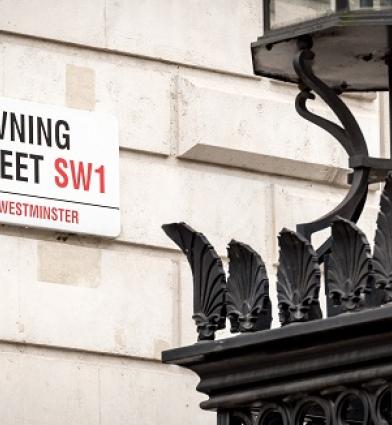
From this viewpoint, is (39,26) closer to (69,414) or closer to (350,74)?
(69,414)

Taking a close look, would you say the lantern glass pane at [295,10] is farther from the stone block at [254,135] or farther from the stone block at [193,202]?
the stone block at [254,135]

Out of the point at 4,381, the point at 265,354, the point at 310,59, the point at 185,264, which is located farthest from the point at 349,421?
the point at 185,264

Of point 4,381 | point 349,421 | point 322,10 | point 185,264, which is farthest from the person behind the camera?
point 185,264

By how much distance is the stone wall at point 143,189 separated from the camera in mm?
8891

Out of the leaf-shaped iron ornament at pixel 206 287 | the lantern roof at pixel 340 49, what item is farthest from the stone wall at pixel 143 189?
the leaf-shaped iron ornament at pixel 206 287

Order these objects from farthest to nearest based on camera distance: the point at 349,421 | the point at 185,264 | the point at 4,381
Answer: the point at 185,264 < the point at 4,381 < the point at 349,421

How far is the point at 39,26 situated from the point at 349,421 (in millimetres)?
3841

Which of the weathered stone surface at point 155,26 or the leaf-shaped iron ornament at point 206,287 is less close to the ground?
the weathered stone surface at point 155,26

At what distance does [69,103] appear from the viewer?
919cm

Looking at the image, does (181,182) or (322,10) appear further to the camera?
(181,182)

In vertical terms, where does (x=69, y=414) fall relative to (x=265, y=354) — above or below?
above

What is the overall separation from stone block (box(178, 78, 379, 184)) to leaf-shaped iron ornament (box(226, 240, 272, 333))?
3602mm

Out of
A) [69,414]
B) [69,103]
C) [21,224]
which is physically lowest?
[69,414]

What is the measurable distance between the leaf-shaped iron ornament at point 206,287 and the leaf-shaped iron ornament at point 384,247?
0.59m
